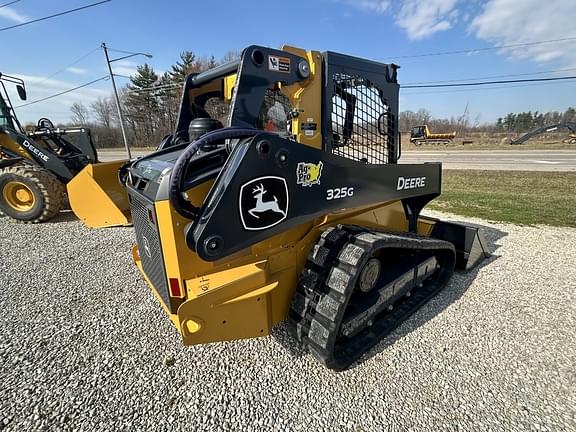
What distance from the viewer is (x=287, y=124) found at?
8.43 feet

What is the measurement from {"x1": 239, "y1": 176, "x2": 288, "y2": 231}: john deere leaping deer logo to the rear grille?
2.23 feet

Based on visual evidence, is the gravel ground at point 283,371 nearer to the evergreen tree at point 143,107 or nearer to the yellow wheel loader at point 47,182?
the yellow wheel loader at point 47,182

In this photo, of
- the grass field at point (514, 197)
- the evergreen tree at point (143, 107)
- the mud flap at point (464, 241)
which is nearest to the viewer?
the mud flap at point (464, 241)

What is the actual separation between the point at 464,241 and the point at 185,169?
12.9 ft

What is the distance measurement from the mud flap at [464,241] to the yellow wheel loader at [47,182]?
4.98m

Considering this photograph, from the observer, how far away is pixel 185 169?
1.76 m

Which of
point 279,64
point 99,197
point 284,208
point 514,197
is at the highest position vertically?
point 279,64

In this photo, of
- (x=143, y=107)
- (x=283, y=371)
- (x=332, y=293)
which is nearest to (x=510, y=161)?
(x=332, y=293)

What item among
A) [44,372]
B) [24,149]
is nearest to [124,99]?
[24,149]

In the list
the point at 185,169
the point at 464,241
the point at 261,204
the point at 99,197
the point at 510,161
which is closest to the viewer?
the point at 185,169

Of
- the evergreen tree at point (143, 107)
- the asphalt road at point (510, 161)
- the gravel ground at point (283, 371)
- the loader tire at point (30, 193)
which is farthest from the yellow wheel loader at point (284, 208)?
the evergreen tree at point (143, 107)

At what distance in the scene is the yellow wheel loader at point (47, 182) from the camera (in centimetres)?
513

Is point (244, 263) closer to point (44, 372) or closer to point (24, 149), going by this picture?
point (44, 372)

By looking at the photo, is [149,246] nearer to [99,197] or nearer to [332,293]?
[332,293]
